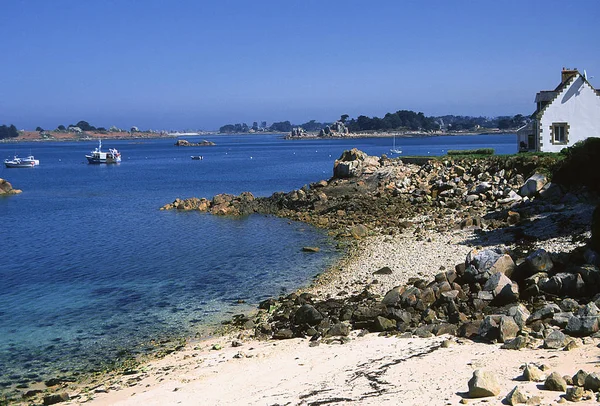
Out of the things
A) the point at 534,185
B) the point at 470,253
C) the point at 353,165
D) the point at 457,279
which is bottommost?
the point at 457,279

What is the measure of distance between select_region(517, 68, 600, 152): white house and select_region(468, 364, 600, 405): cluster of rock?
110 feet

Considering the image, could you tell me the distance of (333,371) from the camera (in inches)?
542

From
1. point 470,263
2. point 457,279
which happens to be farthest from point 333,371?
point 470,263

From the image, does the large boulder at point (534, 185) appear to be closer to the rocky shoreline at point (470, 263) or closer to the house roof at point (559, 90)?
the rocky shoreline at point (470, 263)

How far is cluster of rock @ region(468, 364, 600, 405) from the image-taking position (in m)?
10.1

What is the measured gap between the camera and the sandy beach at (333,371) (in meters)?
11.6

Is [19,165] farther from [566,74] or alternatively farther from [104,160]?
[566,74]

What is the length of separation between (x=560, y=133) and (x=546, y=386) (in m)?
34.9

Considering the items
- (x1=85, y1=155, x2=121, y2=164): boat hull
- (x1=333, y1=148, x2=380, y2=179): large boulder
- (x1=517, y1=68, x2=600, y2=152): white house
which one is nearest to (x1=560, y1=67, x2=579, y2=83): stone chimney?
(x1=517, y1=68, x2=600, y2=152): white house

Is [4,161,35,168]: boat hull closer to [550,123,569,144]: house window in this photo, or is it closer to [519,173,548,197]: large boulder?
[550,123,569,144]: house window

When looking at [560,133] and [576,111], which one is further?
[560,133]

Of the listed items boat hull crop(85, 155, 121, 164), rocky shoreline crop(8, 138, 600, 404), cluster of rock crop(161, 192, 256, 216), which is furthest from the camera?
boat hull crop(85, 155, 121, 164)

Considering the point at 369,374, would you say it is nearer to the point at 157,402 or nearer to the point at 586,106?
the point at 157,402

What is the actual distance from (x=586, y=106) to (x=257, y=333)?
31941 mm
